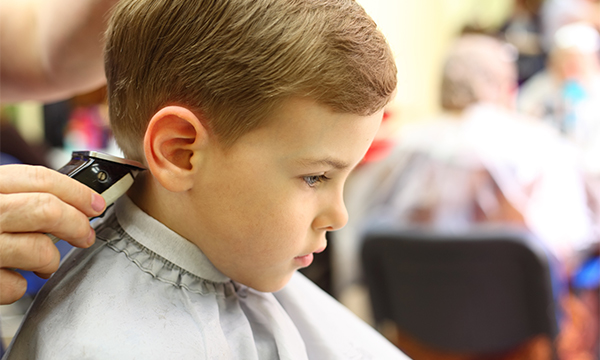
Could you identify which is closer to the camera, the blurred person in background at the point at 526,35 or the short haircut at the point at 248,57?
the short haircut at the point at 248,57

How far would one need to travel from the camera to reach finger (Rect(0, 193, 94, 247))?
52 cm

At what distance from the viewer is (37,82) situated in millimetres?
854

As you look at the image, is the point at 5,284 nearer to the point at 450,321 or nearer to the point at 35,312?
the point at 35,312

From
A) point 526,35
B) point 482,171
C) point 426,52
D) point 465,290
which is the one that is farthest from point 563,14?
point 465,290

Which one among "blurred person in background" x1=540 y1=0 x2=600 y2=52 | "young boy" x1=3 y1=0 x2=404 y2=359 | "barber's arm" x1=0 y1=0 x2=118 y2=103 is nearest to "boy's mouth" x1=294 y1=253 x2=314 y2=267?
"young boy" x1=3 y1=0 x2=404 y2=359

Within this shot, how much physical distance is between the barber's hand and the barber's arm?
299mm

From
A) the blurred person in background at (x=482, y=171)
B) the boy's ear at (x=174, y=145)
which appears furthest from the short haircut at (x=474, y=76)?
the boy's ear at (x=174, y=145)

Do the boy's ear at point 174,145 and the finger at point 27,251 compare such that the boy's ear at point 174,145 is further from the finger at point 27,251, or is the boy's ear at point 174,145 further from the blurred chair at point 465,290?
the blurred chair at point 465,290

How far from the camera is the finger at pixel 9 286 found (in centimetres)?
54

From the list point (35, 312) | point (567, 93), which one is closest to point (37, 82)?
point (35, 312)

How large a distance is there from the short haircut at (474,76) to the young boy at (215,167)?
68.8 inches

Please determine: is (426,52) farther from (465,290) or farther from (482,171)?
(465,290)

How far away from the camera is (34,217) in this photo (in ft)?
1.74

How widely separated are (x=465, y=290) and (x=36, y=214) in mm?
1438
